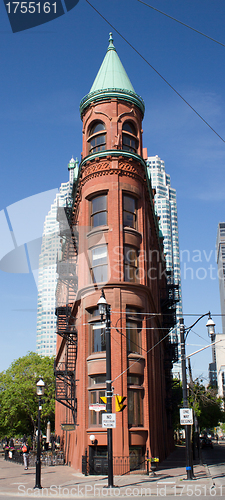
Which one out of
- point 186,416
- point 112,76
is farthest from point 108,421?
point 112,76

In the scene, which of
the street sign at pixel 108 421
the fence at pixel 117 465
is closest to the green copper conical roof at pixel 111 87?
the street sign at pixel 108 421

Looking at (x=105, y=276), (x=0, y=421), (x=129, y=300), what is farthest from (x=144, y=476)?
(x=0, y=421)

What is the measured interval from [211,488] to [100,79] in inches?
1113

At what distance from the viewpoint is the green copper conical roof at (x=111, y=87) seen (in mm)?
31906

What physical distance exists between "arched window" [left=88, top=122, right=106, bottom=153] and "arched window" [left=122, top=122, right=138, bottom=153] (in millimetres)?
1509

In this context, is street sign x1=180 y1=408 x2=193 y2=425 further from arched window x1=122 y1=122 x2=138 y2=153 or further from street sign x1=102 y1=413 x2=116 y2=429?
arched window x1=122 y1=122 x2=138 y2=153

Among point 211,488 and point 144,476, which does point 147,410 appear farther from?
point 211,488

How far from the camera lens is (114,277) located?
91.1ft

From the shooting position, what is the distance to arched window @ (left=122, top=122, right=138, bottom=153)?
1248 inches

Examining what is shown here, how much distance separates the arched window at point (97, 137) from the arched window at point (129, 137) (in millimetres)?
1509

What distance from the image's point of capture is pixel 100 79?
33406 mm

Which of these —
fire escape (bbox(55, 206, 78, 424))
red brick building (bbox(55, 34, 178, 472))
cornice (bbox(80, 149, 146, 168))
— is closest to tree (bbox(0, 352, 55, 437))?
fire escape (bbox(55, 206, 78, 424))

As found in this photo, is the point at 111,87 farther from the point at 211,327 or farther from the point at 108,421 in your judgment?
the point at 108,421

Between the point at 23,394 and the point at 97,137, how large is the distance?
39.7 metres
